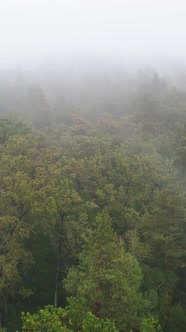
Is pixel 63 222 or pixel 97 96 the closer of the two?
pixel 63 222

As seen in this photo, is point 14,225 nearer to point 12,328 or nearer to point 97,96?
point 12,328

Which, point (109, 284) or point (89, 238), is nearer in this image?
point (109, 284)

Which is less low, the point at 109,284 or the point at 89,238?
the point at 89,238

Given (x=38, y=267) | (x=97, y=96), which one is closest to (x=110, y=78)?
A: (x=97, y=96)

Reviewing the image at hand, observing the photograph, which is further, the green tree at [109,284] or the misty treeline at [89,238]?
the misty treeline at [89,238]

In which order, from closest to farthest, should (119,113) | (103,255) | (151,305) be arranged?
(103,255)
(151,305)
(119,113)

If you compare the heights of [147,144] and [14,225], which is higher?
[147,144]

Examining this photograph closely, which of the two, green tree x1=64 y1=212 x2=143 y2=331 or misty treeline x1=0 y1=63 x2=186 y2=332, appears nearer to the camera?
green tree x1=64 y1=212 x2=143 y2=331

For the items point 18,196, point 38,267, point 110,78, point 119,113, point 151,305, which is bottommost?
point 38,267

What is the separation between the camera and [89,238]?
68.7 feet

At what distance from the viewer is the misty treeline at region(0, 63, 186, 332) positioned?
17.7 meters

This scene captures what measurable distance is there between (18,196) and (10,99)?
6015 cm

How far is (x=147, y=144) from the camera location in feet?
140

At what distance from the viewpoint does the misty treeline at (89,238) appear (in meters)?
17.7
